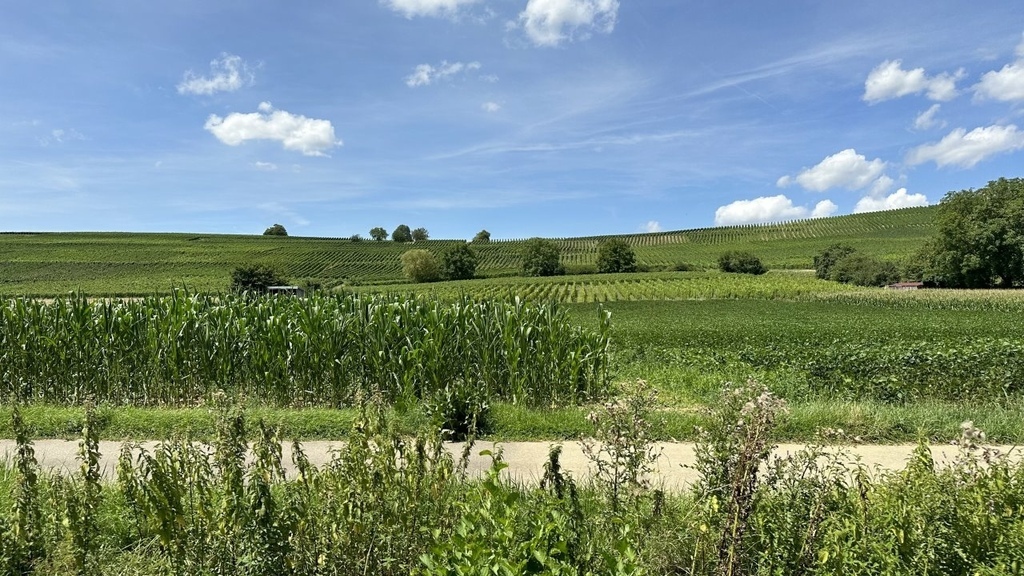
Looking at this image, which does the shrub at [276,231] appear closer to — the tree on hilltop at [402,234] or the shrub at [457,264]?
the tree on hilltop at [402,234]

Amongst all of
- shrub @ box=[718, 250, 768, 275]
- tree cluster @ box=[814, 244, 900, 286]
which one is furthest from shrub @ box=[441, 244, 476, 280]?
tree cluster @ box=[814, 244, 900, 286]

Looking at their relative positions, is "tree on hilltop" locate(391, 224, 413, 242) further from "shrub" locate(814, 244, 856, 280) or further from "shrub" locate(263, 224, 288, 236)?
"shrub" locate(814, 244, 856, 280)

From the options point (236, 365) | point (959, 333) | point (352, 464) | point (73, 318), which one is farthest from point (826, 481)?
point (959, 333)

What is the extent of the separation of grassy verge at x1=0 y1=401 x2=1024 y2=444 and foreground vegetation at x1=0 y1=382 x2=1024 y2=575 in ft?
12.4

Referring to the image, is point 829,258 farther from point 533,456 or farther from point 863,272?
point 533,456

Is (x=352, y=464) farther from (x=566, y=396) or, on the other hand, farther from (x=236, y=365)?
(x=236, y=365)

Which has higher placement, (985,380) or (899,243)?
(899,243)

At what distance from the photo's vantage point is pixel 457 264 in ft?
319

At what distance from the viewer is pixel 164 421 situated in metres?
7.80

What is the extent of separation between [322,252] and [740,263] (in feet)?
288

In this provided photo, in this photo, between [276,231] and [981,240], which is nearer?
[981,240]

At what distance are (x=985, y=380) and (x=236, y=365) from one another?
48.9ft

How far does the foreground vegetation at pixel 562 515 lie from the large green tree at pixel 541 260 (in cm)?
9084

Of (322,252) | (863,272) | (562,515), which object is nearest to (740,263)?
(863,272)
